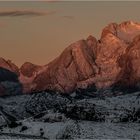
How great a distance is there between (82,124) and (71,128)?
9924 millimetres

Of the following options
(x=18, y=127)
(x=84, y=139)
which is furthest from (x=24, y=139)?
(x=18, y=127)

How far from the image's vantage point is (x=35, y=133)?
608 feet


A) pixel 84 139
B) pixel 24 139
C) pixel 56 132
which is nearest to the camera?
pixel 24 139

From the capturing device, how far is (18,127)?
7662 inches

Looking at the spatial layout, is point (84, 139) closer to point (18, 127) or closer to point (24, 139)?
point (24, 139)

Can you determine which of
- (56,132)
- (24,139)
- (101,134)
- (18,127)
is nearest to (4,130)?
(18,127)

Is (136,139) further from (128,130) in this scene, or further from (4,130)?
(4,130)

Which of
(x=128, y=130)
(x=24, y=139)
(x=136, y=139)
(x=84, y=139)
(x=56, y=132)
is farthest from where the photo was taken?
(x=128, y=130)

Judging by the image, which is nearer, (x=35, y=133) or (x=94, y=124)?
(x=35, y=133)

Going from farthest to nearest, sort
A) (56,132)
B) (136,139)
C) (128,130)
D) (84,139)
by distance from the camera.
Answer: (128,130) → (56,132) → (136,139) → (84,139)

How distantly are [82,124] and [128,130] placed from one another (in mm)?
14916

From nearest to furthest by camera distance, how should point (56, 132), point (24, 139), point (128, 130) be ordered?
1. point (24, 139)
2. point (56, 132)
3. point (128, 130)

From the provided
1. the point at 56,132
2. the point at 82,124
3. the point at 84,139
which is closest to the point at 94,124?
the point at 82,124

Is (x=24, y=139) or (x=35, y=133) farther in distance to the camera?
(x=35, y=133)
